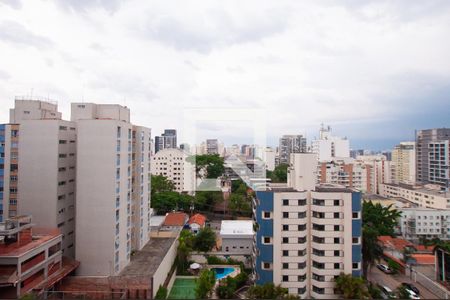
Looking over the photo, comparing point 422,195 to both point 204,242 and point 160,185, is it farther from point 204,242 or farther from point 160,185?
point 160,185

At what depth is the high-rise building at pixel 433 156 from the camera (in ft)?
50.2

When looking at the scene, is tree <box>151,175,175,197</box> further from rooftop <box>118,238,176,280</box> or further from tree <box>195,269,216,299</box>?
tree <box>195,269,216,299</box>

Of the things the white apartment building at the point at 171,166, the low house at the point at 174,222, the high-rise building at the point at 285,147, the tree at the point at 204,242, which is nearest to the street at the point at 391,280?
the tree at the point at 204,242

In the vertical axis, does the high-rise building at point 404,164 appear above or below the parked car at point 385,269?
above

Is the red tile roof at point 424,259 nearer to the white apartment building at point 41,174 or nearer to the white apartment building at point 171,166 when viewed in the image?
the white apartment building at point 41,174

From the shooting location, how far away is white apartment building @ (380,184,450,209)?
420 inches

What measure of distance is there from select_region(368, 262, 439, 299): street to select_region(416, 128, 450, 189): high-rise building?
10.8 m

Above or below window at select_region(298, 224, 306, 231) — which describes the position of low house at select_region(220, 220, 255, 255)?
below

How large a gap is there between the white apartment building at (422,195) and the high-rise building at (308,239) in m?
8.33

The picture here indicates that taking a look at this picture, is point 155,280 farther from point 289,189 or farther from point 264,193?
point 289,189

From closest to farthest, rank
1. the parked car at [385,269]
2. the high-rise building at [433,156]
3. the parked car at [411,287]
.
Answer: the parked car at [411,287], the parked car at [385,269], the high-rise building at [433,156]

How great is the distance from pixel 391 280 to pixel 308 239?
271 centimetres

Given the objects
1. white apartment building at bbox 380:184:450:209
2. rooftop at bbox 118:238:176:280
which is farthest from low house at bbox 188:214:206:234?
white apartment building at bbox 380:184:450:209

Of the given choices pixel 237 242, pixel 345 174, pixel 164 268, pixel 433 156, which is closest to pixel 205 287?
pixel 164 268
